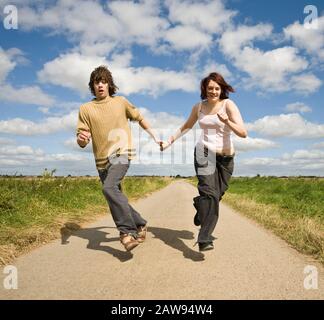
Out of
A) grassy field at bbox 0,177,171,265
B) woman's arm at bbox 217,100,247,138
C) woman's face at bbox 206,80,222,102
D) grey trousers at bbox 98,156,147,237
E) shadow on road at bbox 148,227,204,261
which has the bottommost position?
shadow on road at bbox 148,227,204,261

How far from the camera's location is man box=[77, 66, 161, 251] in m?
5.07

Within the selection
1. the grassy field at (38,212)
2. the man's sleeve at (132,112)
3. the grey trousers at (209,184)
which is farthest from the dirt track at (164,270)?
the man's sleeve at (132,112)

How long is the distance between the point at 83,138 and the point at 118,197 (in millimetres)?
→ 895

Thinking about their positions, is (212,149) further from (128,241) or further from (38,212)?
(38,212)

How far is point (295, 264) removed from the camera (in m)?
4.65

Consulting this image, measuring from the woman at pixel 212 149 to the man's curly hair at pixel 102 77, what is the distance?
4.00 feet

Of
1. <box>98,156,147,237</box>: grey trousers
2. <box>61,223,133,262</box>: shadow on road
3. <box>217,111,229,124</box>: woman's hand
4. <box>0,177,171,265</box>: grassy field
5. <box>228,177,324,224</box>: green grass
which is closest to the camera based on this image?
<box>217,111,229,124</box>: woman's hand

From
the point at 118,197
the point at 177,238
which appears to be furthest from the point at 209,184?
the point at 177,238

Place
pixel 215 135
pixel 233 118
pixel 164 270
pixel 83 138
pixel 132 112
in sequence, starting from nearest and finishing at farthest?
1. pixel 164 270
2. pixel 233 118
3. pixel 83 138
4. pixel 215 135
5. pixel 132 112

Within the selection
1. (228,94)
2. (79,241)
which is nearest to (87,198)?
(79,241)

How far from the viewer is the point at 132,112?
5500 mm

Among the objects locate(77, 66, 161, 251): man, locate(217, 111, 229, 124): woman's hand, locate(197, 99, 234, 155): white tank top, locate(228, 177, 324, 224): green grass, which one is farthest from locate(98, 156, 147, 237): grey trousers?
locate(228, 177, 324, 224): green grass

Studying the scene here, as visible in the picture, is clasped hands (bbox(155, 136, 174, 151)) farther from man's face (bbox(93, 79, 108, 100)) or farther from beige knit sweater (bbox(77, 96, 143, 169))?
man's face (bbox(93, 79, 108, 100))
